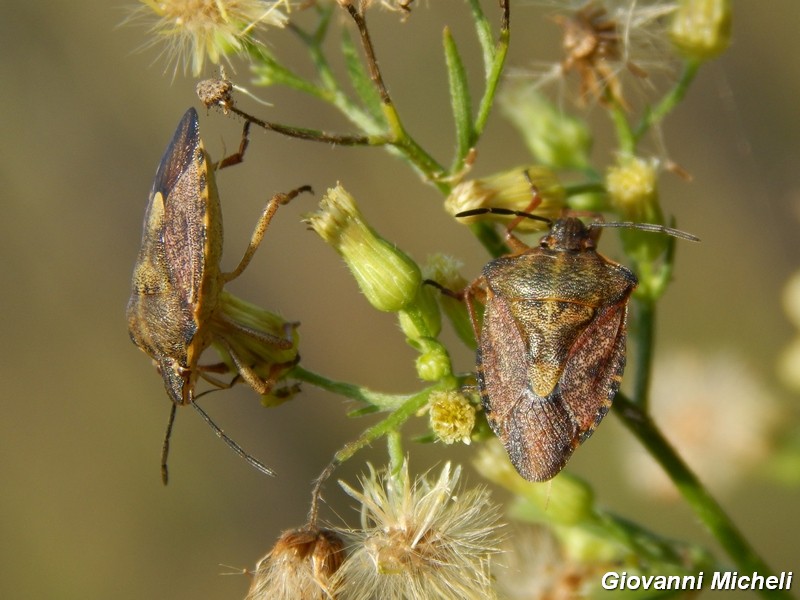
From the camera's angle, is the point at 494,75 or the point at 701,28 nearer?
the point at 494,75

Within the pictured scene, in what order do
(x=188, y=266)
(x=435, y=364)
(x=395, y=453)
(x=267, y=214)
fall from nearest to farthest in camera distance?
(x=395, y=453) → (x=435, y=364) → (x=188, y=266) → (x=267, y=214)

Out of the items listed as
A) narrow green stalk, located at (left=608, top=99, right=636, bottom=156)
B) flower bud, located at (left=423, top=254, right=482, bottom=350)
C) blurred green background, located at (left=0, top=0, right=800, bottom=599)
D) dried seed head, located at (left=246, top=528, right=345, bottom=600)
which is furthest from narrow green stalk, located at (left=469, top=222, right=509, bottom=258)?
blurred green background, located at (left=0, top=0, right=800, bottom=599)

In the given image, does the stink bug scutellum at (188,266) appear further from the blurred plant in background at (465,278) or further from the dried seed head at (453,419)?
the dried seed head at (453,419)

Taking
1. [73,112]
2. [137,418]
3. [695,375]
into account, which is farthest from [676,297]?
[73,112]

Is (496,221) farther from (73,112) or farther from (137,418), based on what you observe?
(73,112)

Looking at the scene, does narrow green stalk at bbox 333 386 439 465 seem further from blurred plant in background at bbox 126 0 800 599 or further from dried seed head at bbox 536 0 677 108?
dried seed head at bbox 536 0 677 108

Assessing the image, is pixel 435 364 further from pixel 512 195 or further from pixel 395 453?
pixel 512 195

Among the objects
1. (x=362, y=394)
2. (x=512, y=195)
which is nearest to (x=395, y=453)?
(x=362, y=394)
